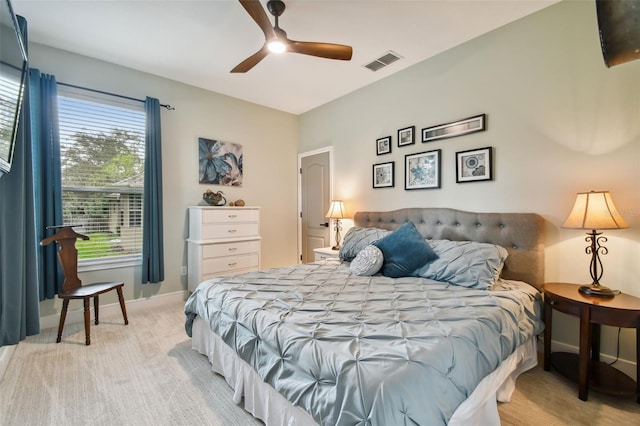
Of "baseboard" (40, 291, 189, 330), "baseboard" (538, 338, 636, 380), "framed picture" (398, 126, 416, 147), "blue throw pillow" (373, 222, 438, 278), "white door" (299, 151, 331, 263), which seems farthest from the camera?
"white door" (299, 151, 331, 263)

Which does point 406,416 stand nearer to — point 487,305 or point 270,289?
point 487,305

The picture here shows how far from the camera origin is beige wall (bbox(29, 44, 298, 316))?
316cm

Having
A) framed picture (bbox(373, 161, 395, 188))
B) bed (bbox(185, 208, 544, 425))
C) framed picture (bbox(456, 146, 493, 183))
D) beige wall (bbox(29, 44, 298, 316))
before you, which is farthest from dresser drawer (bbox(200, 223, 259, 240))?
framed picture (bbox(456, 146, 493, 183))

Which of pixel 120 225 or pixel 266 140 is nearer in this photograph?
pixel 120 225

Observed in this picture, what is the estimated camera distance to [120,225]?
132 inches

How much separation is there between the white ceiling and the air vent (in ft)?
0.22

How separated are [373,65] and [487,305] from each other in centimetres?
281

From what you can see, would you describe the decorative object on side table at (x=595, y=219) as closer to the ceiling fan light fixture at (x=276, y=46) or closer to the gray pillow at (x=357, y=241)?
the gray pillow at (x=357, y=241)

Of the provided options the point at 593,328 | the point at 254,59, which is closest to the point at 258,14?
the point at 254,59

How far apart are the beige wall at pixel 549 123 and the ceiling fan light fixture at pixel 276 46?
68.8 inches

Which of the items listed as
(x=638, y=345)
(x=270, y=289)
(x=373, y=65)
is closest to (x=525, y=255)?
(x=638, y=345)

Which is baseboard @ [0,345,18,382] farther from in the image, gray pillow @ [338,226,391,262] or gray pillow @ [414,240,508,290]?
gray pillow @ [414,240,508,290]

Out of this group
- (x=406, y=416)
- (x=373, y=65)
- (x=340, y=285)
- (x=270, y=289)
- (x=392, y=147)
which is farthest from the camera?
(x=392, y=147)

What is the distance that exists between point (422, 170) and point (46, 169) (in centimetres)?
387
